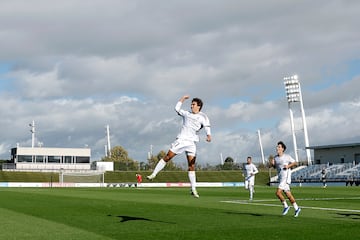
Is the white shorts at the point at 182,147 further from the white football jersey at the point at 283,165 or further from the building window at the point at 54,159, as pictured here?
the building window at the point at 54,159

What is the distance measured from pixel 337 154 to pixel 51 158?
59504 millimetres

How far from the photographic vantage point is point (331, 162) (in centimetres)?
8844

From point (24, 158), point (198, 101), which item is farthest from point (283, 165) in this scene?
point (24, 158)

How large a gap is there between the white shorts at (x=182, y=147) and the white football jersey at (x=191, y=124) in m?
0.10

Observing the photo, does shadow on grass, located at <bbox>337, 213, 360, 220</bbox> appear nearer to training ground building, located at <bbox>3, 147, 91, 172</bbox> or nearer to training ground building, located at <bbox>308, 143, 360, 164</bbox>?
training ground building, located at <bbox>308, 143, 360, 164</bbox>

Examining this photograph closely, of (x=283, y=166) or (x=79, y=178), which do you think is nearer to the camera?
(x=283, y=166)

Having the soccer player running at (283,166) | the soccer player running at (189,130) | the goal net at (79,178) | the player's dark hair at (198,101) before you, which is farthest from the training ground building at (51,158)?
the player's dark hair at (198,101)

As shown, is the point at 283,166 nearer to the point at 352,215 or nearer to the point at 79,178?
the point at 352,215

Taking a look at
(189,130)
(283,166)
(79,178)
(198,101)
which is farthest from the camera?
(79,178)

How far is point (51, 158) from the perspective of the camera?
116438 millimetres

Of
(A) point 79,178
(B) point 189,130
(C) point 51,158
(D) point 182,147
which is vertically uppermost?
(C) point 51,158

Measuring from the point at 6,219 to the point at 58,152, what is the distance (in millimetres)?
104726

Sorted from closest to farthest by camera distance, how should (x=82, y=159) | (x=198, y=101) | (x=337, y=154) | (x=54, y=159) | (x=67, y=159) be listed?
(x=198, y=101) → (x=337, y=154) → (x=54, y=159) → (x=67, y=159) → (x=82, y=159)

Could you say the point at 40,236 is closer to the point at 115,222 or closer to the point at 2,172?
the point at 115,222
